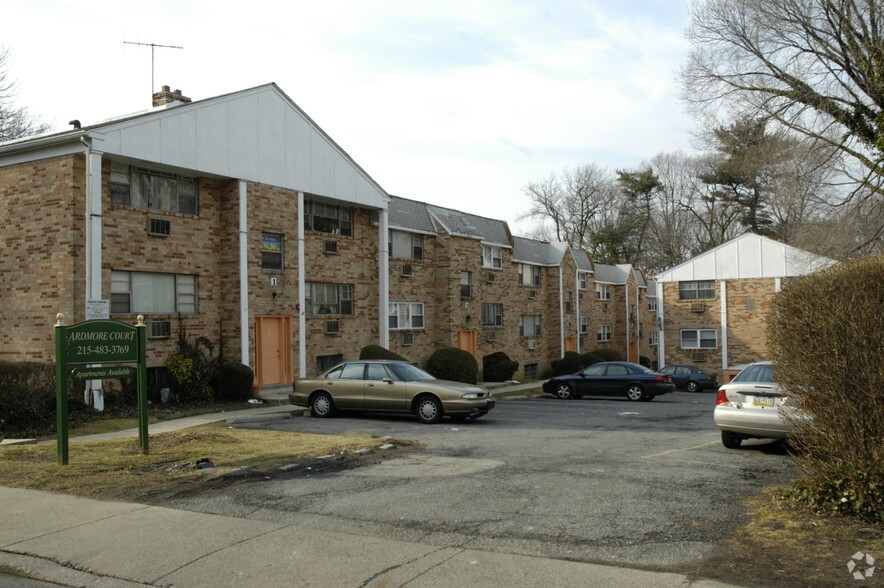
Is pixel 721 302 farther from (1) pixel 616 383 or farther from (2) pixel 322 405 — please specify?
(2) pixel 322 405

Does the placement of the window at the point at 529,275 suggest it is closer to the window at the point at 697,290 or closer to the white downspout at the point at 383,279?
A: the window at the point at 697,290

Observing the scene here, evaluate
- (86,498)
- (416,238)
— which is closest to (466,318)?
(416,238)

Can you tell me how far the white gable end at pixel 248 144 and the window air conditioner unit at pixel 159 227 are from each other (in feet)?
4.96

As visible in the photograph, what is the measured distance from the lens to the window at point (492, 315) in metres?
35.1

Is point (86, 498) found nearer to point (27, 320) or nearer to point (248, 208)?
point (27, 320)

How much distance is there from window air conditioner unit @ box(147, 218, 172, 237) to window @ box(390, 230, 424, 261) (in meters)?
10.6

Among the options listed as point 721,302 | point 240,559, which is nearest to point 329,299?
point 240,559

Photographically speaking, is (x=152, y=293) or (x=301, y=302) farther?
(x=301, y=302)

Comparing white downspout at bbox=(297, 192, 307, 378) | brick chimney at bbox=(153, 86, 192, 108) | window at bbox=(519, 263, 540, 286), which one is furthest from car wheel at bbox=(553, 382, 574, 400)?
brick chimney at bbox=(153, 86, 192, 108)

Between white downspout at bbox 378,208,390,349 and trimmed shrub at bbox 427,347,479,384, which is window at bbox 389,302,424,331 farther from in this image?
trimmed shrub at bbox 427,347,479,384

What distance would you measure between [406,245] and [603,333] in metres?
21.9

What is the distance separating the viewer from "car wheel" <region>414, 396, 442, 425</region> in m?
15.6

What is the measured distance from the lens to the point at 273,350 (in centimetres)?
2312

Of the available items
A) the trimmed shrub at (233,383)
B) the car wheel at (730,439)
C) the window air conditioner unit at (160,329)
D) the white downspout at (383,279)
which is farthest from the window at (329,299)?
the car wheel at (730,439)
